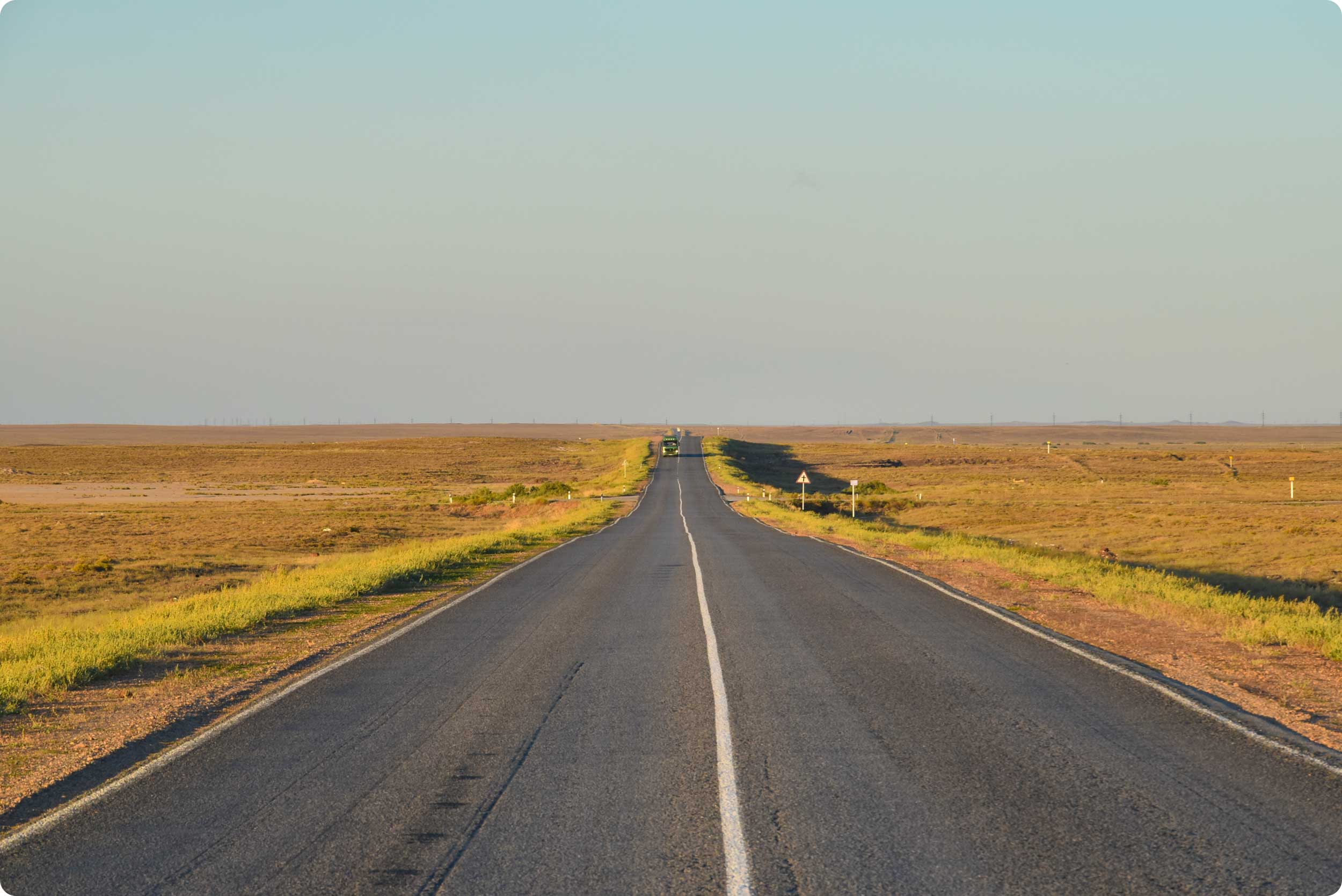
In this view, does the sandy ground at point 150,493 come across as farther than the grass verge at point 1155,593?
Yes

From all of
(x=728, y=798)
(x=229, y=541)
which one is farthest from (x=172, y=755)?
(x=229, y=541)

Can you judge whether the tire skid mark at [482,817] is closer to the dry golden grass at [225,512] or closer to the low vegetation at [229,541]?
the low vegetation at [229,541]

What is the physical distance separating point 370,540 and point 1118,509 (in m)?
38.9

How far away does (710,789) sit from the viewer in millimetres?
6480

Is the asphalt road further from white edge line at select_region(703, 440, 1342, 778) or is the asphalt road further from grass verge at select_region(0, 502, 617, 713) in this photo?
grass verge at select_region(0, 502, 617, 713)

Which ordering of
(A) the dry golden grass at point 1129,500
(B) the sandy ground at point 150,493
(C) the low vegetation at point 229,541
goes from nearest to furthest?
(C) the low vegetation at point 229,541 → (A) the dry golden grass at point 1129,500 → (B) the sandy ground at point 150,493

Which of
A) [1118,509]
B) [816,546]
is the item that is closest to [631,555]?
[816,546]

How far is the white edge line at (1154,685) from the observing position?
7.17 m

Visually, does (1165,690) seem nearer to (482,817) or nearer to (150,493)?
(482,817)

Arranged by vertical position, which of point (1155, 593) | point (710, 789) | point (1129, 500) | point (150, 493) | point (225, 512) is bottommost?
point (150, 493)

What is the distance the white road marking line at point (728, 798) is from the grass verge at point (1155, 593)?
7018mm

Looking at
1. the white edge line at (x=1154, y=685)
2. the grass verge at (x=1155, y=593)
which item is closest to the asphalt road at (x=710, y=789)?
A: the white edge line at (x=1154, y=685)

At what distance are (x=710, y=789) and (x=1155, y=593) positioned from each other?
13077 millimetres

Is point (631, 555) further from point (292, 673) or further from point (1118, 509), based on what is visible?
point (1118, 509)
